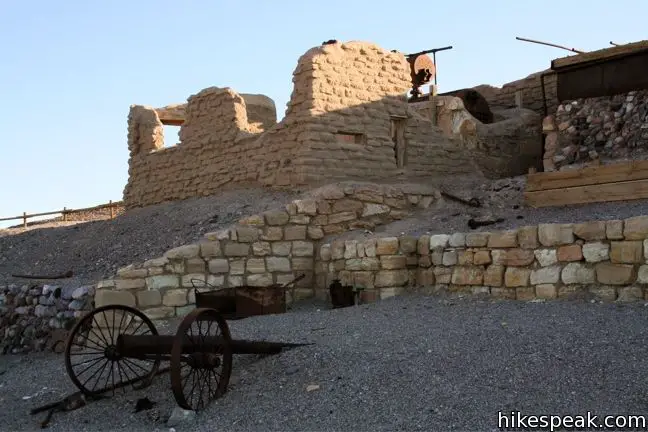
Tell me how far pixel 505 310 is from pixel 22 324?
25.8 ft

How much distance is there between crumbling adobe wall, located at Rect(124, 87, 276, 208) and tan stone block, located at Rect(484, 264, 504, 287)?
5365 mm

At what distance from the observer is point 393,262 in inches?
378

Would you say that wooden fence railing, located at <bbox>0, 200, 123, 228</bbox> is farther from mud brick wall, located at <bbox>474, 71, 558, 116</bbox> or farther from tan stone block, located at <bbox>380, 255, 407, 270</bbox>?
tan stone block, located at <bbox>380, 255, 407, 270</bbox>

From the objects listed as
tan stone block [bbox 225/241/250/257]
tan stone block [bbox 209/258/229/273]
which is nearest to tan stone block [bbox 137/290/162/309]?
tan stone block [bbox 209/258/229/273]

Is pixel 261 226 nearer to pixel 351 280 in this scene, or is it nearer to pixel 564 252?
pixel 351 280

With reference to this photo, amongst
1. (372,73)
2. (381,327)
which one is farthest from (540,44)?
(381,327)

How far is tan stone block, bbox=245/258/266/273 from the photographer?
33.6 feet

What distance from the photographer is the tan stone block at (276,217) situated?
10.5m

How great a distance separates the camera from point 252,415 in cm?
579

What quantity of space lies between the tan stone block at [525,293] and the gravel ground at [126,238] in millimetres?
4372

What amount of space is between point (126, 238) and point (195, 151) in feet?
7.25

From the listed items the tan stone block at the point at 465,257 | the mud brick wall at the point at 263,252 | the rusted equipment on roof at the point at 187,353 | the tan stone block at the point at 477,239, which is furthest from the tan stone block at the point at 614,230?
the mud brick wall at the point at 263,252

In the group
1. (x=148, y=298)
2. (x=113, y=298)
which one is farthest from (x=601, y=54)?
(x=113, y=298)

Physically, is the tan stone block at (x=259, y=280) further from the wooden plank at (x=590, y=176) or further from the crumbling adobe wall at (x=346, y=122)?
the wooden plank at (x=590, y=176)
